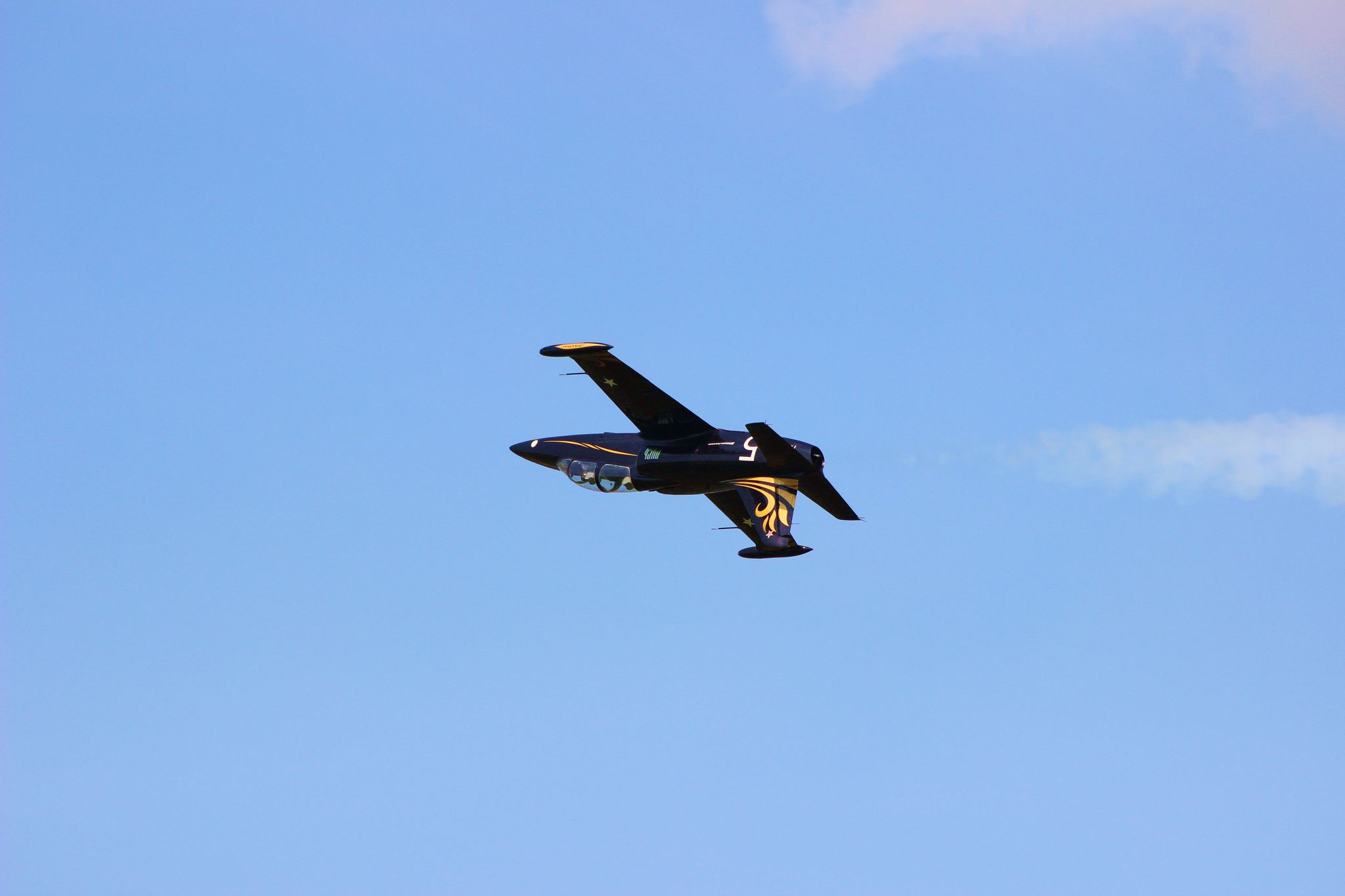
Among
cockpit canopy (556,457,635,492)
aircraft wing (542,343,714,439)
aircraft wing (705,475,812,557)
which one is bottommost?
aircraft wing (705,475,812,557)

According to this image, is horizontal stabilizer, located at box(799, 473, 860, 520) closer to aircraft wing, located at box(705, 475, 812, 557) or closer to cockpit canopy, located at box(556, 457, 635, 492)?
aircraft wing, located at box(705, 475, 812, 557)

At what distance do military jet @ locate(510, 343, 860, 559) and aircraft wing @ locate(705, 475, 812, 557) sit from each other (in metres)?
0.02

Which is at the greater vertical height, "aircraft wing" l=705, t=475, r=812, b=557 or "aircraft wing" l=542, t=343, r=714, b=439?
"aircraft wing" l=542, t=343, r=714, b=439

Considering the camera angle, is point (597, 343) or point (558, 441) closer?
point (597, 343)

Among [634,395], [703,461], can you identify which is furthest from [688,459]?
[634,395]

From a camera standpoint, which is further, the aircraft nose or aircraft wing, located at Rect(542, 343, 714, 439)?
the aircraft nose

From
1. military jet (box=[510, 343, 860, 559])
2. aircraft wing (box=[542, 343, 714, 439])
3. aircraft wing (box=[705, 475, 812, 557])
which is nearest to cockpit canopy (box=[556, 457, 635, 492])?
military jet (box=[510, 343, 860, 559])

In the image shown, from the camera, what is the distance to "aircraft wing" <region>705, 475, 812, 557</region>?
53844mm

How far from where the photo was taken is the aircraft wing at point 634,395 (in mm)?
52625

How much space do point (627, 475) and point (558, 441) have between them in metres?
4.41

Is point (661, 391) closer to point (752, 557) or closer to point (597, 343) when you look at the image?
point (597, 343)

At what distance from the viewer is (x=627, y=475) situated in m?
56.2

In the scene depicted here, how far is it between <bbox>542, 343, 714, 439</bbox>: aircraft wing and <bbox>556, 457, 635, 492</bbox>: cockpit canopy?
2.05 m

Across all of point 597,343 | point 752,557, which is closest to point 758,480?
point 752,557
